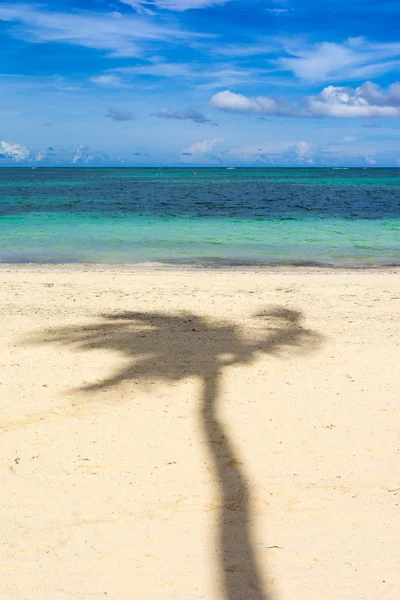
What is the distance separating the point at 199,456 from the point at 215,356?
2.20m

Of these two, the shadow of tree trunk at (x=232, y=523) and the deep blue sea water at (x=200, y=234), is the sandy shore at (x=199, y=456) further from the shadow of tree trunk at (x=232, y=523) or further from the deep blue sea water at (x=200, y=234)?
the deep blue sea water at (x=200, y=234)

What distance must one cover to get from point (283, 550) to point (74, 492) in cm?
132

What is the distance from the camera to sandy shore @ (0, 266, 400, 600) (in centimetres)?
281

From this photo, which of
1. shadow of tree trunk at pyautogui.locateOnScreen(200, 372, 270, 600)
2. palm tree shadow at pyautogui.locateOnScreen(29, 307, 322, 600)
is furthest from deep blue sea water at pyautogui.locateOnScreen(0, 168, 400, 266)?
shadow of tree trunk at pyautogui.locateOnScreen(200, 372, 270, 600)

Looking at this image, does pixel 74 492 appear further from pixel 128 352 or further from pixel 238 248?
pixel 238 248

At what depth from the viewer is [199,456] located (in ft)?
13.0

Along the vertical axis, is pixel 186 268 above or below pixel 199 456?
above

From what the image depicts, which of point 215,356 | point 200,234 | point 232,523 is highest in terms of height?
point 200,234

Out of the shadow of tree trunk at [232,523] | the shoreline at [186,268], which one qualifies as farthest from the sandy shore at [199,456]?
the shoreline at [186,268]

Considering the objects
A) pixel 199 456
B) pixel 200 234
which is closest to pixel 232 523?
pixel 199 456

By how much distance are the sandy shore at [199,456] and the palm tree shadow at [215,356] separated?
0.6 inches

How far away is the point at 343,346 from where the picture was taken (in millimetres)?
6598

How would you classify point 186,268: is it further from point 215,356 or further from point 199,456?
point 199,456

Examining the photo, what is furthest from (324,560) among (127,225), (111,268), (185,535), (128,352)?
(127,225)
